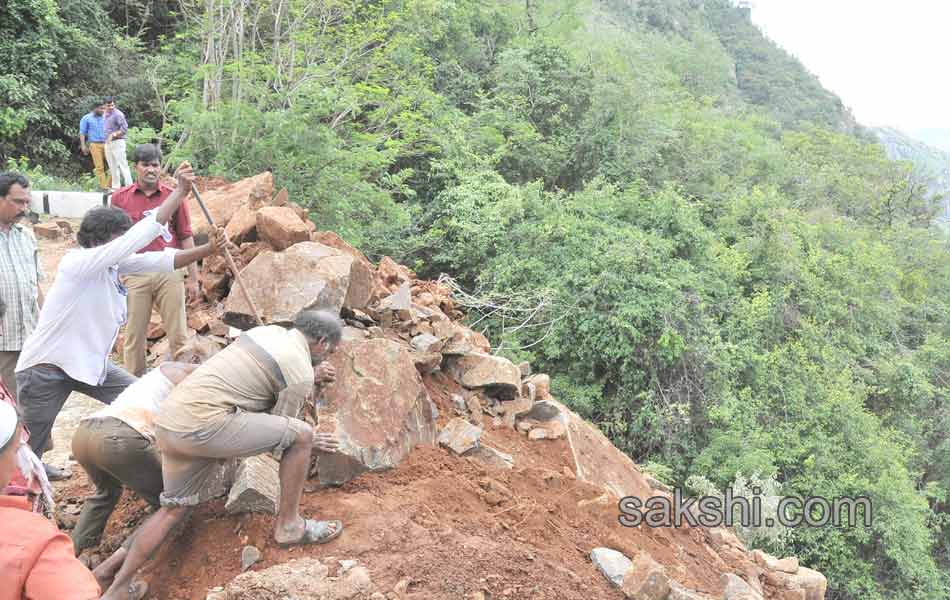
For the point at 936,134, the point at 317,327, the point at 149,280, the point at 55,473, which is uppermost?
the point at 936,134

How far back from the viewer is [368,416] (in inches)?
162

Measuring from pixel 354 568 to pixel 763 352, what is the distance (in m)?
9.27

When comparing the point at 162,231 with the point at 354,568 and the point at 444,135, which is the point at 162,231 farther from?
the point at 444,135

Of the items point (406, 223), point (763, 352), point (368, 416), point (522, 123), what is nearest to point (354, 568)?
point (368, 416)

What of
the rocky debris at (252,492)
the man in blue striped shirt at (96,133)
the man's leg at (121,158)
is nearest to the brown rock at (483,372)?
the rocky debris at (252,492)

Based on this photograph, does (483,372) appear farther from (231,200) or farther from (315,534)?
(231,200)

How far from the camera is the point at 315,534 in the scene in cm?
329

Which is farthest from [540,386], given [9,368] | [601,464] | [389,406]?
[9,368]

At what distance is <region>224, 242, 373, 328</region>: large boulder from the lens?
192 inches

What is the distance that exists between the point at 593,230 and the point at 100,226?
820 centimetres

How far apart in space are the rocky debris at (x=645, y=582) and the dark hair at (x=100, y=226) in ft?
10.3

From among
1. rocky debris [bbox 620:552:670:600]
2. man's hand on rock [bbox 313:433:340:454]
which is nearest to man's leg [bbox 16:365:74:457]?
man's hand on rock [bbox 313:433:340:454]

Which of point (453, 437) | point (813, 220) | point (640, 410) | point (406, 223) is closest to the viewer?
point (453, 437)

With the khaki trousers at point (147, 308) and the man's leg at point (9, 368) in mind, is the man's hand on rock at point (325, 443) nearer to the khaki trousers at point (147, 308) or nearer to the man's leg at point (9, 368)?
the man's leg at point (9, 368)
